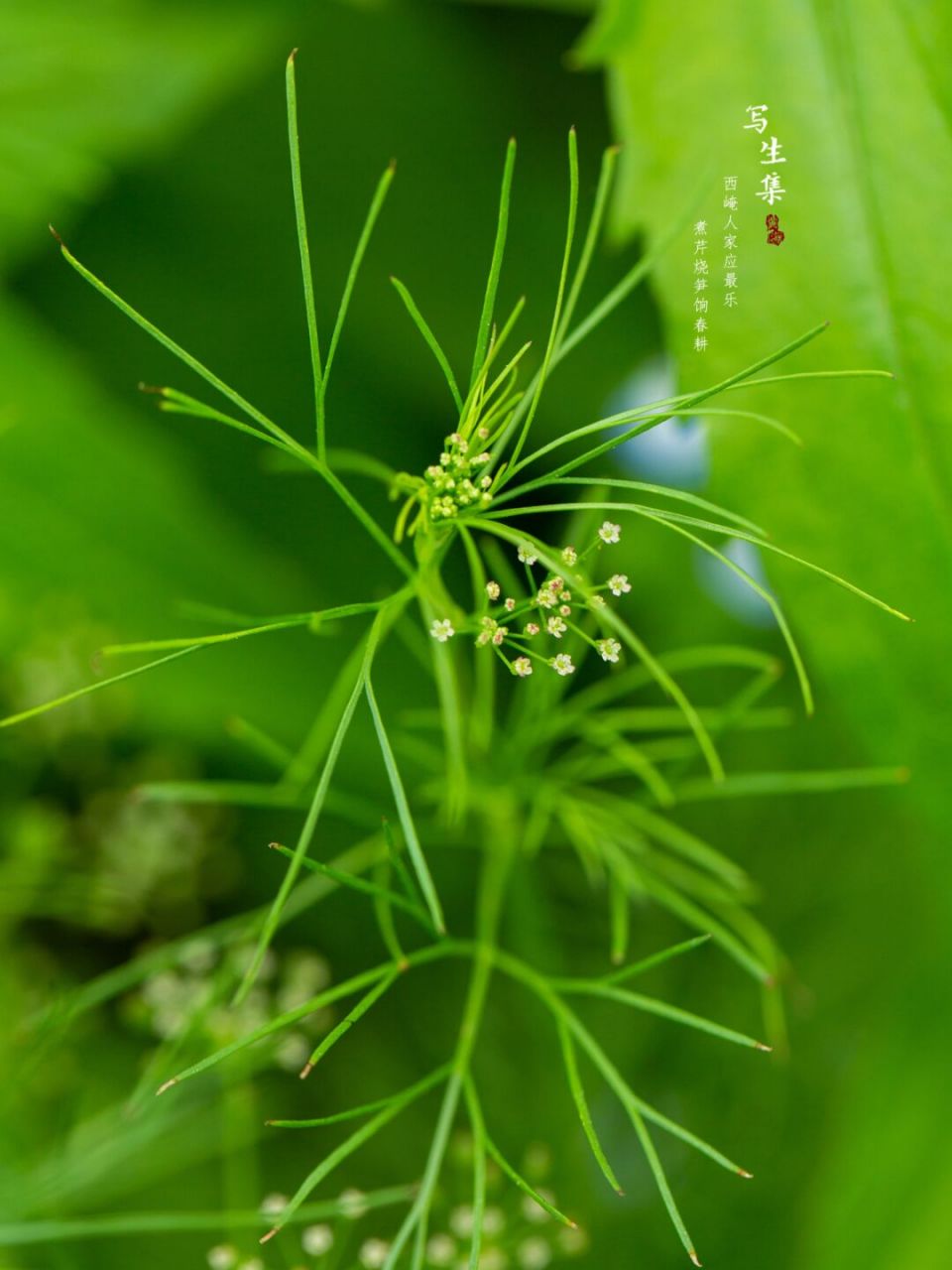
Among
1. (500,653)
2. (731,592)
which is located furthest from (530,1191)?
(731,592)

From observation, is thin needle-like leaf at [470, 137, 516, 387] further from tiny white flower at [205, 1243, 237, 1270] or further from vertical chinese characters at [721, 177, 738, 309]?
tiny white flower at [205, 1243, 237, 1270]

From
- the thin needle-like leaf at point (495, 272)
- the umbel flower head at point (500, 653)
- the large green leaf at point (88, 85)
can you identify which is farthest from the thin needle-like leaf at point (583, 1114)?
the large green leaf at point (88, 85)

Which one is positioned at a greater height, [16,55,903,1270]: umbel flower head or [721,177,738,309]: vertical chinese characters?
[721,177,738,309]: vertical chinese characters

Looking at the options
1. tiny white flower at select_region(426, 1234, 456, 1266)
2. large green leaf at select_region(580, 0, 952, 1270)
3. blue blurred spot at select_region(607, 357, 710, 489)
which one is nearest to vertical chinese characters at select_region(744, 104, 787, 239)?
large green leaf at select_region(580, 0, 952, 1270)

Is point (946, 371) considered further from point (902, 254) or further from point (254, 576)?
point (254, 576)

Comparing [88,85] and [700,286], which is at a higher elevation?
[88,85]

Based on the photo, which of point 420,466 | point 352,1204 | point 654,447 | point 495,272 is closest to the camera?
point 495,272

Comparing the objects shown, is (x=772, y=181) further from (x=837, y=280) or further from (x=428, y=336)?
(x=428, y=336)
